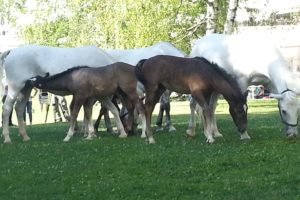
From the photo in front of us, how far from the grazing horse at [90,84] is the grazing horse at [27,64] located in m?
0.40

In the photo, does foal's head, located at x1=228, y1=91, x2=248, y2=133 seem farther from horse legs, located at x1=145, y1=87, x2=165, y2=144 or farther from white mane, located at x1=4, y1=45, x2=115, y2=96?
white mane, located at x1=4, y1=45, x2=115, y2=96

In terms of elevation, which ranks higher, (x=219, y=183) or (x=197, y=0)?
(x=219, y=183)

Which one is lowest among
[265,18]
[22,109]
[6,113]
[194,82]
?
[265,18]

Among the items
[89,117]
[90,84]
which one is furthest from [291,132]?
[89,117]

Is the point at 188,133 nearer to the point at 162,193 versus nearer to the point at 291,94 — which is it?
the point at 291,94

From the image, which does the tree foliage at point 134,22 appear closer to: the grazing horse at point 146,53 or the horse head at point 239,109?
the grazing horse at point 146,53

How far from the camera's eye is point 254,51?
13.8 meters

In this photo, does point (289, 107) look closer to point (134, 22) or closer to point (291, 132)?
point (291, 132)

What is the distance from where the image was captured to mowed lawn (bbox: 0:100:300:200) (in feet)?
27.1

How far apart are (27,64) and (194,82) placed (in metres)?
4.53

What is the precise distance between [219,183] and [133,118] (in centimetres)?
752

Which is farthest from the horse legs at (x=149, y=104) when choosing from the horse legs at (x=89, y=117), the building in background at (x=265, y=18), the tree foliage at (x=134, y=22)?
the building in background at (x=265, y=18)

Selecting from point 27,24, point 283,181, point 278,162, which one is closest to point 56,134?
point 278,162

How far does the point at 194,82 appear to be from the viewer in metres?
13.0
